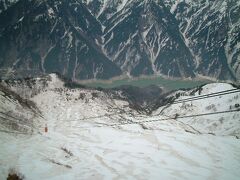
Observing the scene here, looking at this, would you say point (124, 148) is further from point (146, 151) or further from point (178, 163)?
point (178, 163)

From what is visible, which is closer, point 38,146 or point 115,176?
point 115,176

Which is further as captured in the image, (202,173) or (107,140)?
(107,140)

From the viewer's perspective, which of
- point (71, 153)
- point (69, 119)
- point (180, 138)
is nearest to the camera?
point (71, 153)

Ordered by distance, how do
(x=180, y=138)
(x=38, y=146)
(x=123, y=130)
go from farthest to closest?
(x=123, y=130)
(x=180, y=138)
(x=38, y=146)

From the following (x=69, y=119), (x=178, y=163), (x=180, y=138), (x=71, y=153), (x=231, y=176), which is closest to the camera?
(x=231, y=176)

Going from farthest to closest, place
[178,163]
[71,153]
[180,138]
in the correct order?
[180,138], [71,153], [178,163]

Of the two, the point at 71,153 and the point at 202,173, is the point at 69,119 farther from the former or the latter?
the point at 202,173

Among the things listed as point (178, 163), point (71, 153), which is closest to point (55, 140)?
point (71, 153)

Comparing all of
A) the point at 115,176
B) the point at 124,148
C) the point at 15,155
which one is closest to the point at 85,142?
the point at 124,148
